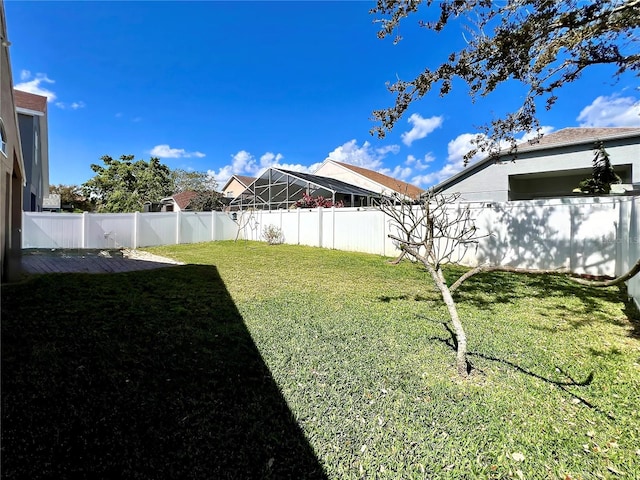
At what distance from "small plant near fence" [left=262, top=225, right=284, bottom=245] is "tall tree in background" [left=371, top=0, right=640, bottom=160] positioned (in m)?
9.40

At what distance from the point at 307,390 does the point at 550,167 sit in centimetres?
1464

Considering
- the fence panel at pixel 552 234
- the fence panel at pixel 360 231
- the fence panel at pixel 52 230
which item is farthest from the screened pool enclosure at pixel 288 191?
the fence panel at pixel 552 234

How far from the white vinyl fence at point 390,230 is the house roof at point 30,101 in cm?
576

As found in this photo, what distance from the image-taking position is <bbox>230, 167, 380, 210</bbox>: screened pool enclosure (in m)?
17.8

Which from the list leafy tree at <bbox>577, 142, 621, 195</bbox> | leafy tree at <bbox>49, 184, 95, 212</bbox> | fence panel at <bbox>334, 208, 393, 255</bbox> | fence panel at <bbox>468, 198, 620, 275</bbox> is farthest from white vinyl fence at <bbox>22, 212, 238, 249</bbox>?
leafy tree at <bbox>49, 184, 95, 212</bbox>

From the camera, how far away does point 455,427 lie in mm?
2162

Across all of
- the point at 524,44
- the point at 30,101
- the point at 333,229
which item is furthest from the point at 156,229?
the point at 524,44

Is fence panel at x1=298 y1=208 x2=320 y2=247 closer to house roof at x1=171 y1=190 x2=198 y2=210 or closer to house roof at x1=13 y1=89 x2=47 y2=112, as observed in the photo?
house roof at x1=13 y1=89 x2=47 y2=112

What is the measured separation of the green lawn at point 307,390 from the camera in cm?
183

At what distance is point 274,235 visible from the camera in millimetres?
15336

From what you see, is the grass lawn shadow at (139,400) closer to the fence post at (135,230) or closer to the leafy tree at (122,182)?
the fence post at (135,230)

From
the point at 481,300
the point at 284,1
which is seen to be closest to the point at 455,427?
the point at 481,300

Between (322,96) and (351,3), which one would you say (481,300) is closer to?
(351,3)

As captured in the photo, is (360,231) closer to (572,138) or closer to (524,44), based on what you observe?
(524,44)
